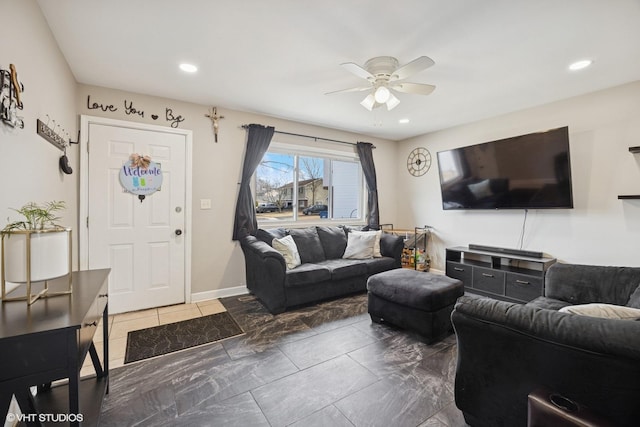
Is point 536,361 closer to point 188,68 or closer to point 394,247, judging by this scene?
point 394,247

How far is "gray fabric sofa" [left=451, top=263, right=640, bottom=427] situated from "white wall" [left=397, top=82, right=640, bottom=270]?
2732mm

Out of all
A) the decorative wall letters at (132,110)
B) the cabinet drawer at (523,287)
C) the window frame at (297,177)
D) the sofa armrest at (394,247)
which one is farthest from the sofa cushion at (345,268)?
the decorative wall letters at (132,110)

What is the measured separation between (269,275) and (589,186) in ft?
12.4

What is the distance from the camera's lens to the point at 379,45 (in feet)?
7.43

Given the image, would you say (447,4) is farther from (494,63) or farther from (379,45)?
(494,63)

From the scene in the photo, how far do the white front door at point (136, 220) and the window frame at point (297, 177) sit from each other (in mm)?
1063

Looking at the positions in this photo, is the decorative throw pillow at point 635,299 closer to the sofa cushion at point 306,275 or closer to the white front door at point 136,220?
the sofa cushion at point 306,275

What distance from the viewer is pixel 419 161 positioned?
5129 mm

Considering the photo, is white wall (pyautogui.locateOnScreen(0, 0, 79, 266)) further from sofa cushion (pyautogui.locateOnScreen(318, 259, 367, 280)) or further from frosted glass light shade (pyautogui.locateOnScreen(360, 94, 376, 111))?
sofa cushion (pyautogui.locateOnScreen(318, 259, 367, 280))

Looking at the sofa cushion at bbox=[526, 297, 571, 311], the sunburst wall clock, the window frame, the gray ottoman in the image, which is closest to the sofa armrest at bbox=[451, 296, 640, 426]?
the gray ottoman

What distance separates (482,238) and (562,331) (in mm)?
3358

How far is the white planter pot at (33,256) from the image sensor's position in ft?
3.65

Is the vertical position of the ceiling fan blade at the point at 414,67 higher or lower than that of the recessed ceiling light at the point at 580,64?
lower

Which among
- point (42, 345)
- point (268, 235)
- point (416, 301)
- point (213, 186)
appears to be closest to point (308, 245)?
point (268, 235)
